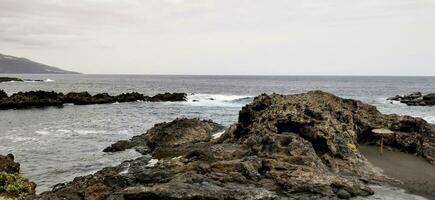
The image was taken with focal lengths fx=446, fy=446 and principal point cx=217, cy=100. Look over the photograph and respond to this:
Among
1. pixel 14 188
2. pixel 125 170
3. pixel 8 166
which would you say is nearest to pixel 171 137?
pixel 125 170

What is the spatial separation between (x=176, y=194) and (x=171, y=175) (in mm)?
3483

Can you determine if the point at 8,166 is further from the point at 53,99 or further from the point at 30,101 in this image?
the point at 53,99

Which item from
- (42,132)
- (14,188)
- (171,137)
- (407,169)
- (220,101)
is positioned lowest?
(220,101)

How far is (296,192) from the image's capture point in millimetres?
23172

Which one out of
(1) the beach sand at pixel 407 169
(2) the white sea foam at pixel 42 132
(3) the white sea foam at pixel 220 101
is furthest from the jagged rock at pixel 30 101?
(1) the beach sand at pixel 407 169

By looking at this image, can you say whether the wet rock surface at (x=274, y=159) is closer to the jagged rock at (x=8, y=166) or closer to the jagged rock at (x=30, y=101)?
the jagged rock at (x=8, y=166)

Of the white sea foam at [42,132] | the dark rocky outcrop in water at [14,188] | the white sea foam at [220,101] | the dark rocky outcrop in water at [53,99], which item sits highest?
the dark rocky outcrop in water at [14,188]

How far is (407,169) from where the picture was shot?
95.2 ft

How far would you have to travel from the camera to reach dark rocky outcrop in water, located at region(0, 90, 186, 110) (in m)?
83.9

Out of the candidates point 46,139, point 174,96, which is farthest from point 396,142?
point 174,96

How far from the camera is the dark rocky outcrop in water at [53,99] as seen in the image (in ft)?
275

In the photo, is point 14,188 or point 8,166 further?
point 8,166

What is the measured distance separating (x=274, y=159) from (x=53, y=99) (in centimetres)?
7598

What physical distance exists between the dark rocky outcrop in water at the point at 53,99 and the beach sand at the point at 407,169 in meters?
69.2
